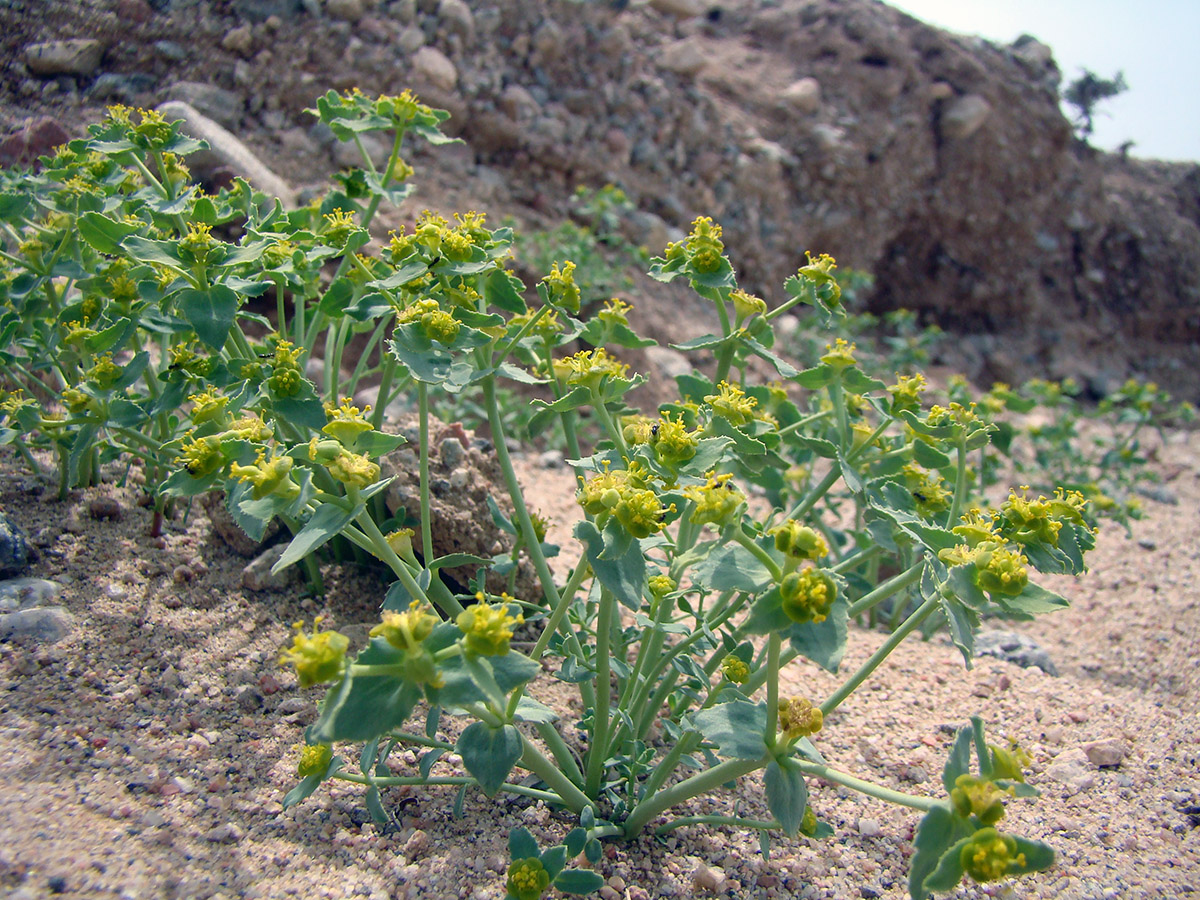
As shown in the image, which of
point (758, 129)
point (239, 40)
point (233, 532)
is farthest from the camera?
point (758, 129)

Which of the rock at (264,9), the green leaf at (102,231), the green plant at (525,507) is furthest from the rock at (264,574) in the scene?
the rock at (264,9)

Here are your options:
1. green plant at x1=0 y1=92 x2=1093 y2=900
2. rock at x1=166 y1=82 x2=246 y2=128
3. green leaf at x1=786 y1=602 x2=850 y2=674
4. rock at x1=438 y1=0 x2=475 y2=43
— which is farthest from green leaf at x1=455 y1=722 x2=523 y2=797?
rock at x1=438 y1=0 x2=475 y2=43

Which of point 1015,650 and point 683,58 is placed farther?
point 683,58

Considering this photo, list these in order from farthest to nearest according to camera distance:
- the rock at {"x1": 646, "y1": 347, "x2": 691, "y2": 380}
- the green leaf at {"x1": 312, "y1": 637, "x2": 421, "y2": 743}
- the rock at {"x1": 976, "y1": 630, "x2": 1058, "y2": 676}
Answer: the rock at {"x1": 646, "y1": 347, "x2": 691, "y2": 380}, the rock at {"x1": 976, "y1": 630, "x2": 1058, "y2": 676}, the green leaf at {"x1": 312, "y1": 637, "x2": 421, "y2": 743}

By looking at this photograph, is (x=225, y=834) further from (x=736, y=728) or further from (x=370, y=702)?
(x=736, y=728)

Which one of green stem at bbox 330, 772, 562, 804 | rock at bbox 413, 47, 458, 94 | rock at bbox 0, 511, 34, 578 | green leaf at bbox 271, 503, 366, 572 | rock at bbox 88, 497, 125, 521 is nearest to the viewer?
green leaf at bbox 271, 503, 366, 572

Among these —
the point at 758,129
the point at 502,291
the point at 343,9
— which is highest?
the point at 758,129

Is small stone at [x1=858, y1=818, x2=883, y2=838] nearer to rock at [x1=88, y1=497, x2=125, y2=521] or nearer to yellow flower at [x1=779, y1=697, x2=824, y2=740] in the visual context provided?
yellow flower at [x1=779, y1=697, x2=824, y2=740]

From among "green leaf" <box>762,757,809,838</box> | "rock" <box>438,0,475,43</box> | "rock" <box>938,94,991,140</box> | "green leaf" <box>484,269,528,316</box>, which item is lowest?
"green leaf" <box>762,757,809,838</box>

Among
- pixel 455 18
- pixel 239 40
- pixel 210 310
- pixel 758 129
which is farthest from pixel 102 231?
pixel 758 129
